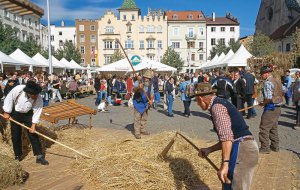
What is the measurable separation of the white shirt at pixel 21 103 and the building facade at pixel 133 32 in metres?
65.5

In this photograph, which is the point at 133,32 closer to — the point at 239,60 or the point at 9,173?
the point at 239,60

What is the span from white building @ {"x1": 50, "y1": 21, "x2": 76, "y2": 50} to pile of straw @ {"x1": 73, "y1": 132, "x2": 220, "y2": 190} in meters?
81.9

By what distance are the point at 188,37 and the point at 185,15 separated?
551 cm

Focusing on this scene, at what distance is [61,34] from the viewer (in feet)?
279

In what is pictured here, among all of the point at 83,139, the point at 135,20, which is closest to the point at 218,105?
the point at 83,139

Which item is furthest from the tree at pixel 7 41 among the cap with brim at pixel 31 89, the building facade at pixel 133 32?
the building facade at pixel 133 32

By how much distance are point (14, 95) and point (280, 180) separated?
4931mm

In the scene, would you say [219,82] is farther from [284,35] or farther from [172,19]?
[172,19]

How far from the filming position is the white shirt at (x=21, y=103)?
6.18 m

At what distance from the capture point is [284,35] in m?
45.7

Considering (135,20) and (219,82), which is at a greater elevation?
(135,20)

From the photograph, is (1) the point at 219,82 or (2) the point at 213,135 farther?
(1) the point at 219,82

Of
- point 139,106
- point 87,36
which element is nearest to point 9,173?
point 139,106

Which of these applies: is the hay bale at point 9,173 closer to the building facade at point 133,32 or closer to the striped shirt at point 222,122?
the striped shirt at point 222,122
